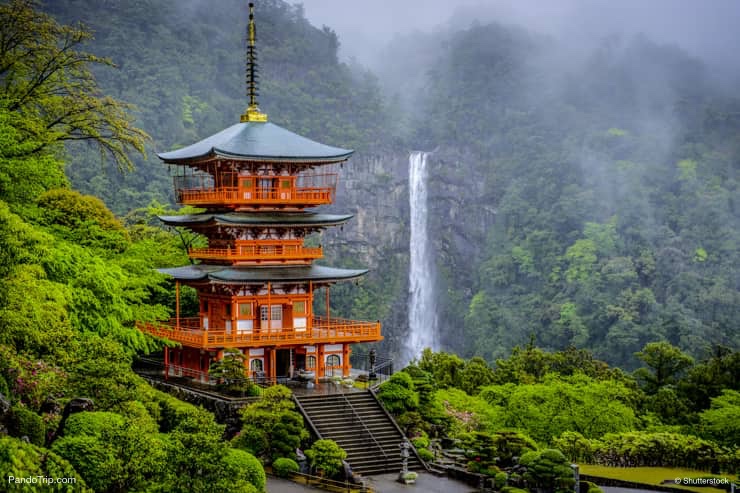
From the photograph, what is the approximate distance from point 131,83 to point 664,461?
71614mm

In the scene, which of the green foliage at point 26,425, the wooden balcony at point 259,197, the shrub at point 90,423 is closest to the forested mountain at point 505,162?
the wooden balcony at point 259,197

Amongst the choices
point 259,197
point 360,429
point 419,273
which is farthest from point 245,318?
point 419,273

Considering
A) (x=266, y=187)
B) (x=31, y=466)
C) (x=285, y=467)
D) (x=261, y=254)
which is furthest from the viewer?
(x=266, y=187)

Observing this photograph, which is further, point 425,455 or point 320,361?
point 320,361

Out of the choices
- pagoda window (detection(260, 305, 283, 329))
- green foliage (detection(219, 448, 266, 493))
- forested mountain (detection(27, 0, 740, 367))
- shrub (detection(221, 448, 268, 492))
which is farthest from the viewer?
forested mountain (detection(27, 0, 740, 367))

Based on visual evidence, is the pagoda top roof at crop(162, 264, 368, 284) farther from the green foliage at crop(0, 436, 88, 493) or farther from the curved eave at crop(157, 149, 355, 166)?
the green foliage at crop(0, 436, 88, 493)

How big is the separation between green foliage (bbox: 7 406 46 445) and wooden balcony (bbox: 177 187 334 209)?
14.3 meters

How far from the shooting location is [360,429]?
29688mm

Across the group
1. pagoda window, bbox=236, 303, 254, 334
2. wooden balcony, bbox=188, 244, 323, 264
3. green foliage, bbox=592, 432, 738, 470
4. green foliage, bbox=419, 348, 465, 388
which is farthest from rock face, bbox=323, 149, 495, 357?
green foliage, bbox=592, 432, 738, 470

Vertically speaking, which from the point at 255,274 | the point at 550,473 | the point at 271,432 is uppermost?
the point at 255,274

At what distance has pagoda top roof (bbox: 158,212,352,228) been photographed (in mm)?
33562

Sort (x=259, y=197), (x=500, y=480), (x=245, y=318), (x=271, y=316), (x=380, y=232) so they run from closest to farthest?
(x=500, y=480) → (x=245, y=318) → (x=271, y=316) → (x=259, y=197) → (x=380, y=232)

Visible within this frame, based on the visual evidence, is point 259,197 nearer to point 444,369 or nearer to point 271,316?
point 271,316

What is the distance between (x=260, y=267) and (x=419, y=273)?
58.8m
